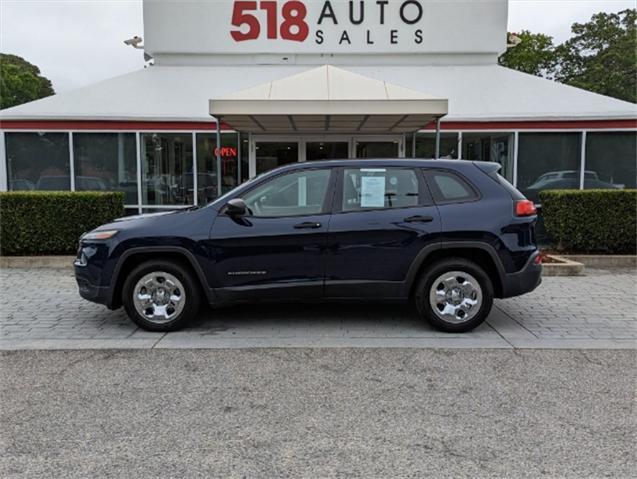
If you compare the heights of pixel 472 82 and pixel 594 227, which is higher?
pixel 472 82

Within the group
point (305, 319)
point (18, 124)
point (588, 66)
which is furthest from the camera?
point (588, 66)

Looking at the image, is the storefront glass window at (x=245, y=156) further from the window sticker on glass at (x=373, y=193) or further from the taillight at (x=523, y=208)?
the taillight at (x=523, y=208)

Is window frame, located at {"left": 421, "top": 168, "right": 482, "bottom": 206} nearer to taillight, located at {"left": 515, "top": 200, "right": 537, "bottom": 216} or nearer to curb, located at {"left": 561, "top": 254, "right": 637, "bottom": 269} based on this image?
taillight, located at {"left": 515, "top": 200, "right": 537, "bottom": 216}

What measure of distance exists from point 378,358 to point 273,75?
31.3 ft

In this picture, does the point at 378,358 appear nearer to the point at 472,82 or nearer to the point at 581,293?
the point at 581,293

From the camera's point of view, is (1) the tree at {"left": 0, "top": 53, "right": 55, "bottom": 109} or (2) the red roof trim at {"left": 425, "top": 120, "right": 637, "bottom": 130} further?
(1) the tree at {"left": 0, "top": 53, "right": 55, "bottom": 109}

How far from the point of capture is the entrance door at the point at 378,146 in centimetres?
1226

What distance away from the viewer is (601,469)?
313 cm

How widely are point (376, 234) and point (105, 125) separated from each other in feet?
27.0

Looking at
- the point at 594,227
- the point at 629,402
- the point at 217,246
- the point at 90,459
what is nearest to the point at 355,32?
the point at 594,227

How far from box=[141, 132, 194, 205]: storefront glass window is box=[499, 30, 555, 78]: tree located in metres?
32.6

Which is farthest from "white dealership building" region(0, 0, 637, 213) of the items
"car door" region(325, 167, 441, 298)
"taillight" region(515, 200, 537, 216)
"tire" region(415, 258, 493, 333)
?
"tire" region(415, 258, 493, 333)

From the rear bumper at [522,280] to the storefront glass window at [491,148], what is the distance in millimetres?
6531

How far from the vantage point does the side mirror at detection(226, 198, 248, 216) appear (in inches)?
221
